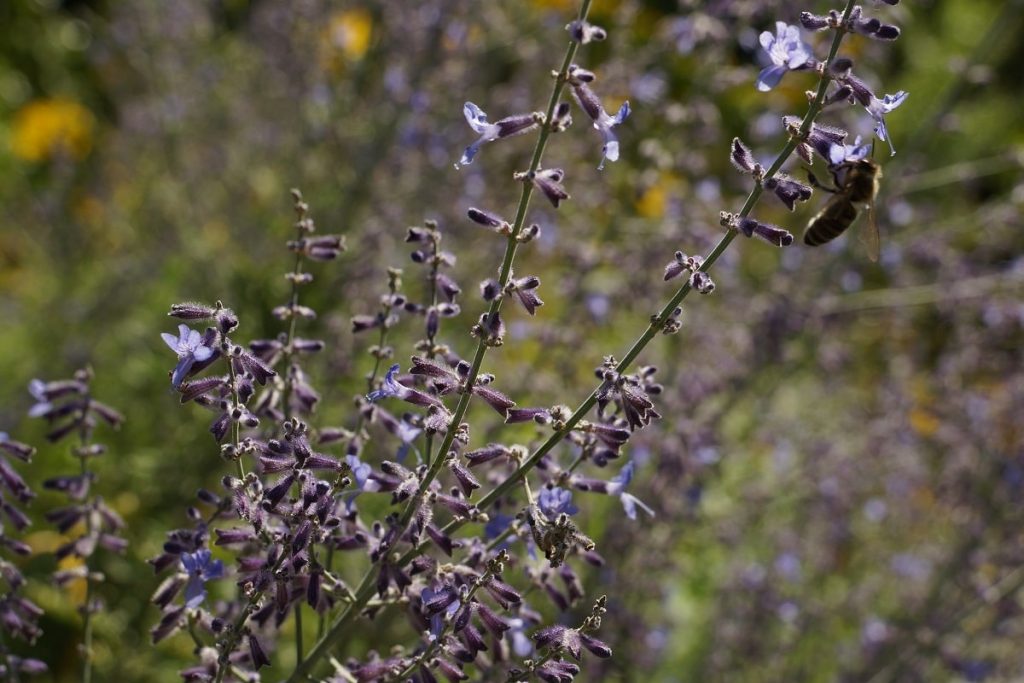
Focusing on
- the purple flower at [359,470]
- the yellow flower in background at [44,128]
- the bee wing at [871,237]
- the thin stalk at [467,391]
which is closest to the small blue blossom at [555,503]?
the thin stalk at [467,391]

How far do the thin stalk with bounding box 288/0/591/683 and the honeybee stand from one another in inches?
49.5

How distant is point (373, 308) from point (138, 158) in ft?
15.2

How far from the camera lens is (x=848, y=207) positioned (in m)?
3.06

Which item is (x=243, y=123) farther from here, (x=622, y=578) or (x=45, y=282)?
(x=622, y=578)

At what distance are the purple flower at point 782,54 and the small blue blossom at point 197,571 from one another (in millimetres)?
1482

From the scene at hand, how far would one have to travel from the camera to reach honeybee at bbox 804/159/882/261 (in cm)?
301

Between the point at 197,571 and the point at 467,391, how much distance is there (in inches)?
28.2

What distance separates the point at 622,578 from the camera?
14.6ft

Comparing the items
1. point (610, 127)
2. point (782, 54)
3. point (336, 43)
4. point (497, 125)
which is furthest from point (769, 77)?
point (336, 43)

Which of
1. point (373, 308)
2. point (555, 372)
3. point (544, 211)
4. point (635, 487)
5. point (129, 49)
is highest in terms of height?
point (129, 49)

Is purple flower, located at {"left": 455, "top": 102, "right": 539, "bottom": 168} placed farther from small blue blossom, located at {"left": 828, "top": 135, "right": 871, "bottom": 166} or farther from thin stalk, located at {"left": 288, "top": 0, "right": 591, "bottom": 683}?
small blue blossom, located at {"left": 828, "top": 135, "right": 871, "bottom": 166}

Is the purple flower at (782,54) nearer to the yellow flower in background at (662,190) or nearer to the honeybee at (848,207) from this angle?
the honeybee at (848,207)

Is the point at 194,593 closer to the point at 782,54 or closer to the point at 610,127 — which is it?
the point at 610,127

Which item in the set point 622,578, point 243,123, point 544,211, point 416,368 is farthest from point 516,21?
point 416,368
